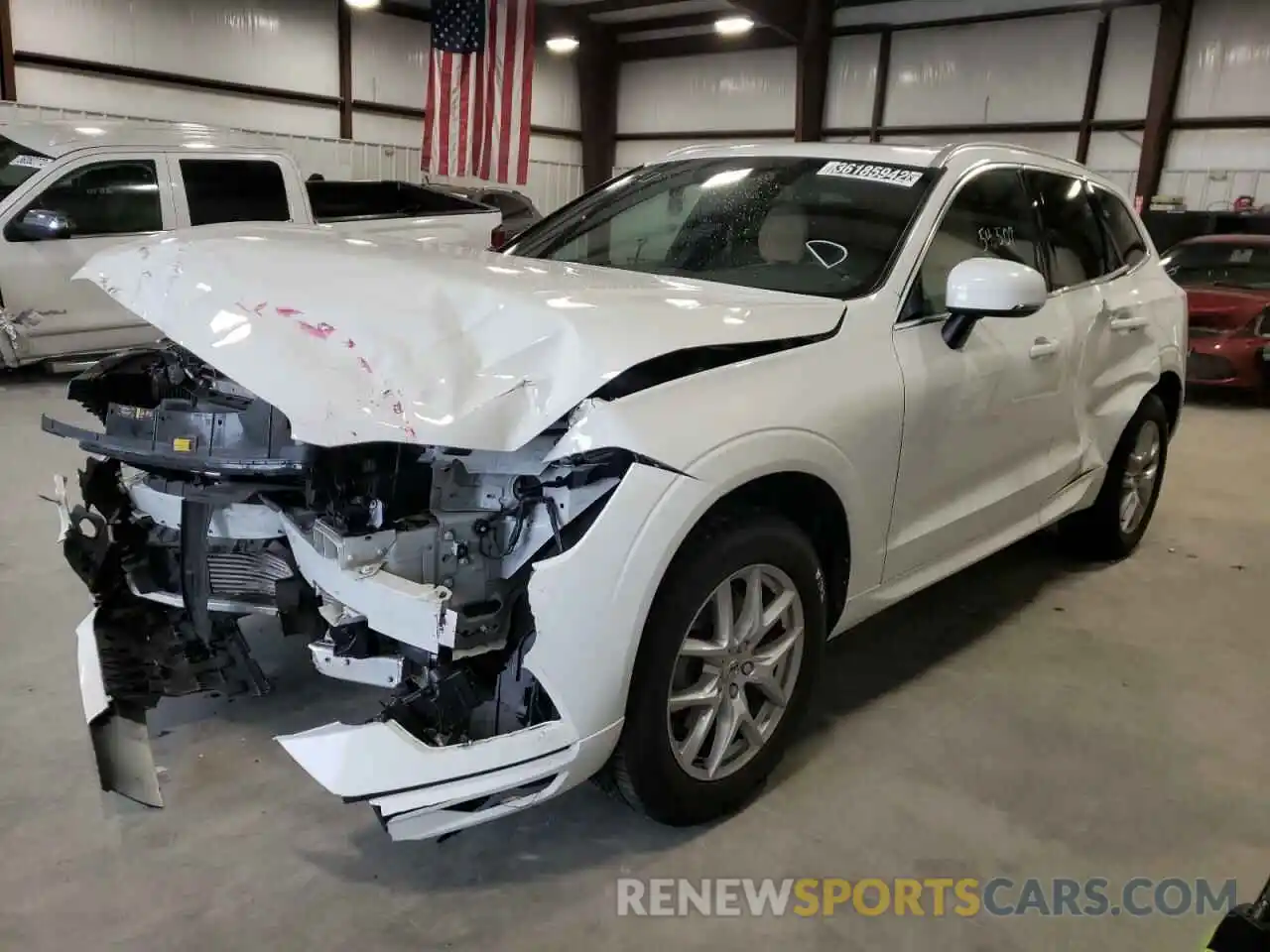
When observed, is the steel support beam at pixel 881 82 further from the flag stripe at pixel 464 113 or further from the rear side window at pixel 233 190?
the rear side window at pixel 233 190

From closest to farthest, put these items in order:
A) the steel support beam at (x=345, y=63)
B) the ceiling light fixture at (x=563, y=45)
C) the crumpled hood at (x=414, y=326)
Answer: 1. the crumpled hood at (x=414, y=326)
2. the steel support beam at (x=345, y=63)
3. the ceiling light fixture at (x=563, y=45)

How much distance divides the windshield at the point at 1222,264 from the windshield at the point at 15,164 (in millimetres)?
9472

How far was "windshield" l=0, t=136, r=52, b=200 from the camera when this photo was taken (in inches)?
268

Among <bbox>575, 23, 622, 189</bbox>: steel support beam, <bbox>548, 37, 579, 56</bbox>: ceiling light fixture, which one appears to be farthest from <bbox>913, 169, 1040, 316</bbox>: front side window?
<bbox>575, 23, 622, 189</bbox>: steel support beam

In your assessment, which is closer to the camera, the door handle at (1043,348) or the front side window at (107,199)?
the door handle at (1043,348)

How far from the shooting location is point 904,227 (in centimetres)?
273

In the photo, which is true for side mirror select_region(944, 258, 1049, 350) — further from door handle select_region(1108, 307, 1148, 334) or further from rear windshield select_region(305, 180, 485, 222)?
rear windshield select_region(305, 180, 485, 222)

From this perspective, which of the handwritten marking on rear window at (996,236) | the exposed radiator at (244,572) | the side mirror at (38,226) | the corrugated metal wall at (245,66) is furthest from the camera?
the corrugated metal wall at (245,66)

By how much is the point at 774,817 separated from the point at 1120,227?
2916mm

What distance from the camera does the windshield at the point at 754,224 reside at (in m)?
2.74

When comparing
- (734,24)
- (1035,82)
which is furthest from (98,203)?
(1035,82)

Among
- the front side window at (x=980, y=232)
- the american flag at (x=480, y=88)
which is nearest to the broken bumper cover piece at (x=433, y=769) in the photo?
the front side window at (x=980, y=232)

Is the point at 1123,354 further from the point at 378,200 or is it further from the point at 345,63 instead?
the point at 345,63

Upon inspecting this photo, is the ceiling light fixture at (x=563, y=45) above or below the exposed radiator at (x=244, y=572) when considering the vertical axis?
above
